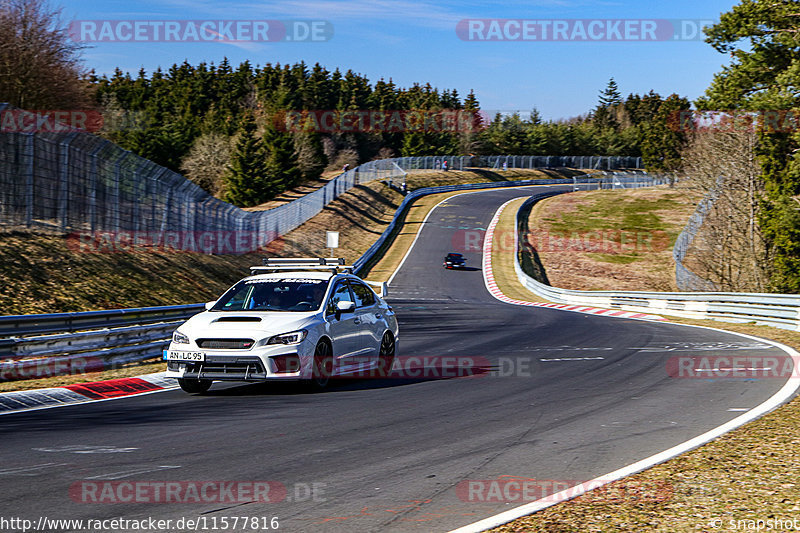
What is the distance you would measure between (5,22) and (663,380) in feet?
102

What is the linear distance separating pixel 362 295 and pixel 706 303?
19834mm

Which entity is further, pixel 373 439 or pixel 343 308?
pixel 343 308

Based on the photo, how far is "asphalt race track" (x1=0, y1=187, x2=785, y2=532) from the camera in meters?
5.54

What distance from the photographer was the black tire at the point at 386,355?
13047mm

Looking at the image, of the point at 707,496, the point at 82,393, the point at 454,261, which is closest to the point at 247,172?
the point at 454,261

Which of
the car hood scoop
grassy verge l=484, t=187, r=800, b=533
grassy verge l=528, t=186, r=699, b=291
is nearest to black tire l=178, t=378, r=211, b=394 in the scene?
the car hood scoop

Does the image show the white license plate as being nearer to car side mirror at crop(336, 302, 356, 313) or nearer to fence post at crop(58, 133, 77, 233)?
car side mirror at crop(336, 302, 356, 313)

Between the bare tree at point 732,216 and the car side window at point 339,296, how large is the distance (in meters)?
39.1

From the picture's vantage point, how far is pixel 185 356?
10422mm

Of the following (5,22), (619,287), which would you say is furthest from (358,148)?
(5,22)

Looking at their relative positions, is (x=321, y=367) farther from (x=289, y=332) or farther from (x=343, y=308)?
(x=343, y=308)

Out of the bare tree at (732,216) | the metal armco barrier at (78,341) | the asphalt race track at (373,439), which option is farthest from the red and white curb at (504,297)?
the metal armco barrier at (78,341)

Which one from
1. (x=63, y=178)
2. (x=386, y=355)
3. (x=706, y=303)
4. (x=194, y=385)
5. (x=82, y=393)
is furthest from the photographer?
(x=706, y=303)

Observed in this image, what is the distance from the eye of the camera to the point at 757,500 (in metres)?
5.71
